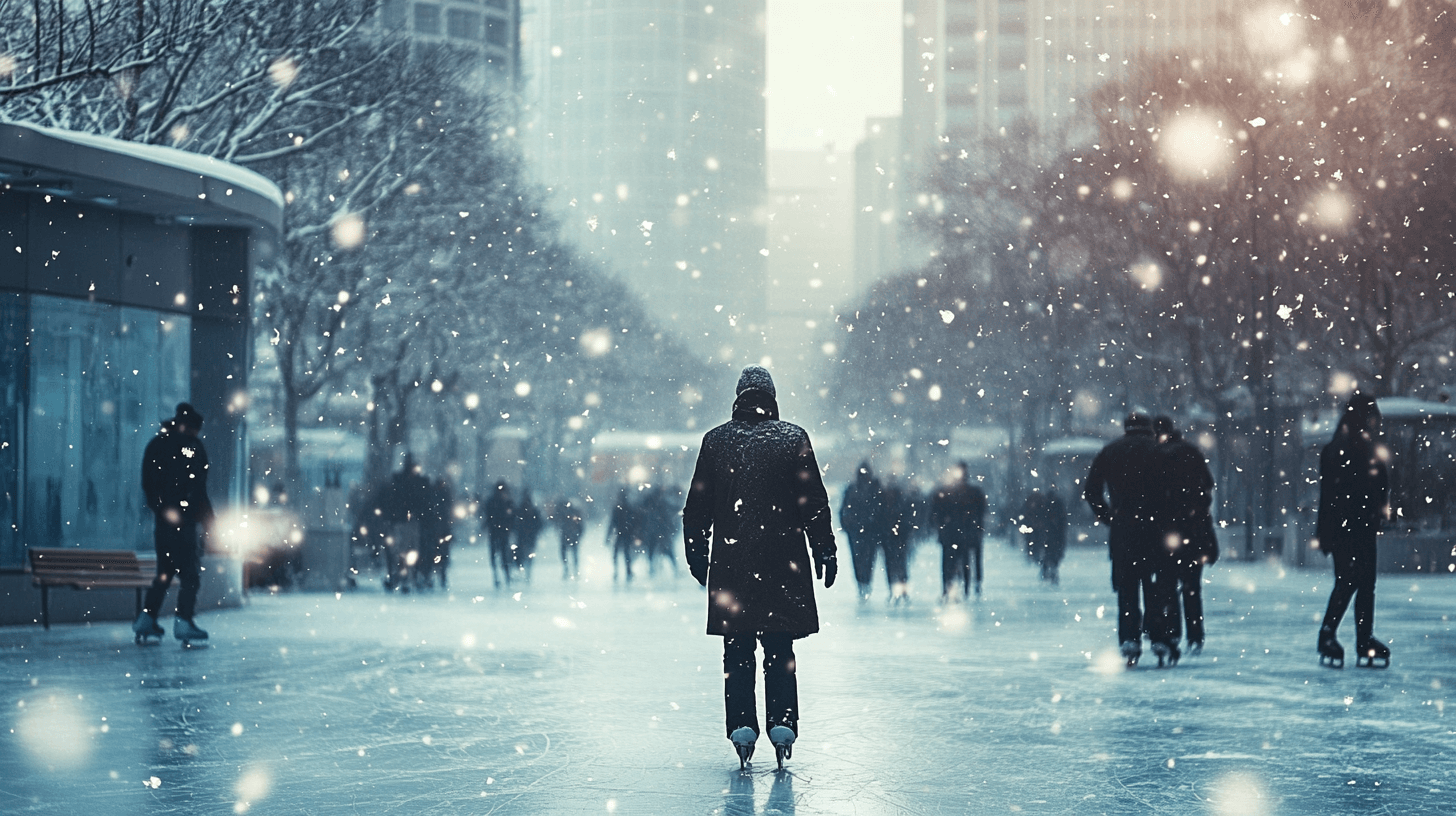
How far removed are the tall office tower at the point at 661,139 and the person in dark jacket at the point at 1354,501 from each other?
15952 cm

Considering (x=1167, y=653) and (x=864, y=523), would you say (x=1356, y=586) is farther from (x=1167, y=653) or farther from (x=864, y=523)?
(x=864, y=523)

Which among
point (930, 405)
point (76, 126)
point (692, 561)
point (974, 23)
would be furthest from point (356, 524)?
point (974, 23)

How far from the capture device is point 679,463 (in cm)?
7144

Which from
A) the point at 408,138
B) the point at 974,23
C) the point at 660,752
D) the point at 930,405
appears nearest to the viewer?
the point at 660,752

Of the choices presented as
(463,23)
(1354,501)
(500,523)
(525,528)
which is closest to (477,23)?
(463,23)

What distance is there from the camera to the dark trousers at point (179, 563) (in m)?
12.7

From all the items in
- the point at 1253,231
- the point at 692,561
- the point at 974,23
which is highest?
the point at 974,23

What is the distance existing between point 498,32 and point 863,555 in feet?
268

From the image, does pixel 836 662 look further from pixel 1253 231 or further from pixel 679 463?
pixel 679 463

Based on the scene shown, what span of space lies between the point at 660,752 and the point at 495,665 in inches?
167

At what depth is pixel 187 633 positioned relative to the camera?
12.9 meters

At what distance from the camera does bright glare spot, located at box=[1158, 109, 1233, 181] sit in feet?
97.3

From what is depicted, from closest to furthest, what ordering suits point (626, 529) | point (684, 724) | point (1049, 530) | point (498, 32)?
1. point (684, 724)
2. point (1049, 530)
3. point (626, 529)
4. point (498, 32)

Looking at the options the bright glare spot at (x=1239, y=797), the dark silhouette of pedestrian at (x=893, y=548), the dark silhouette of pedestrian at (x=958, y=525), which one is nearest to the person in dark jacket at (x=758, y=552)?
the bright glare spot at (x=1239, y=797)
